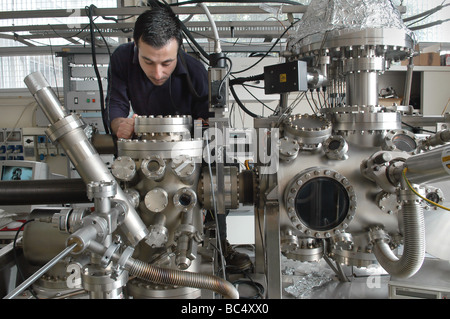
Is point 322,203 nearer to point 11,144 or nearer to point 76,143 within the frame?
point 76,143

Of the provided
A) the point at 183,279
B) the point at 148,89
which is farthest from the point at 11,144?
the point at 183,279

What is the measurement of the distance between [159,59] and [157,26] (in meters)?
0.10

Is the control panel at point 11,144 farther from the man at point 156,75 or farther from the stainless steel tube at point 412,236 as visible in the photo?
the stainless steel tube at point 412,236

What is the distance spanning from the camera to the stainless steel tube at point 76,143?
25.4 inches

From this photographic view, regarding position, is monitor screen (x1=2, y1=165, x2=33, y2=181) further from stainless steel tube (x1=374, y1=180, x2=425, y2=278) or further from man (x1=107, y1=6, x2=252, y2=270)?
stainless steel tube (x1=374, y1=180, x2=425, y2=278)

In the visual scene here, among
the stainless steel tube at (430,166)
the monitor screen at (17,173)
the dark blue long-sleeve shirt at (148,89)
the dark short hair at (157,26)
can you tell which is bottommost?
the monitor screen at (17,173)

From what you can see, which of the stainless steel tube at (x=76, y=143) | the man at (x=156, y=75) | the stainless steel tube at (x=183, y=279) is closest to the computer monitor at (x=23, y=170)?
the man at (x=156, y=75)

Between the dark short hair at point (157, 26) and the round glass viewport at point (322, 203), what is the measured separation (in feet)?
2.16

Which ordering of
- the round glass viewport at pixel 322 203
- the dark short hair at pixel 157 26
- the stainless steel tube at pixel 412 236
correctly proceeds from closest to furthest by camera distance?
the stainless steel tube at pixel 412 236, the round glass viewport at pixel 322 203, the dark short hair at pixel 157 26

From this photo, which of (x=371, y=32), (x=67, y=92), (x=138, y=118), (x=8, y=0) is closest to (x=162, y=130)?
(x=138, y=118)

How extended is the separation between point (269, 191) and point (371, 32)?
0.43 m

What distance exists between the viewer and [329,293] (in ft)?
2.87

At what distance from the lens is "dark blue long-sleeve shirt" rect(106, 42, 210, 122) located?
126 cm
